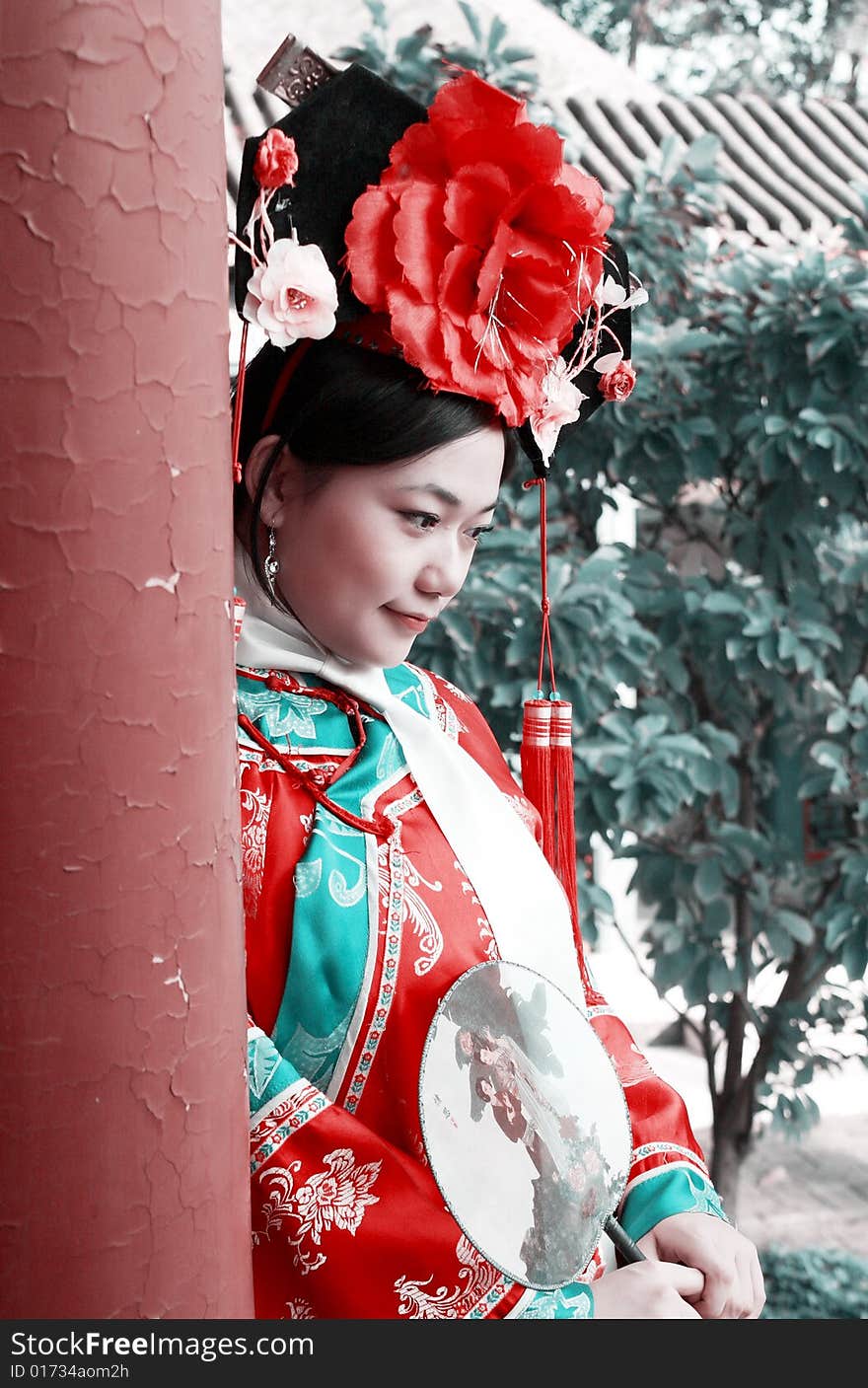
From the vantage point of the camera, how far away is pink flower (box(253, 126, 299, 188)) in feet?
2.83

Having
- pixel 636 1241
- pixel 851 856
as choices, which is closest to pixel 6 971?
pixel 636 1241

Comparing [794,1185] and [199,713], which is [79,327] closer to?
[199,713]

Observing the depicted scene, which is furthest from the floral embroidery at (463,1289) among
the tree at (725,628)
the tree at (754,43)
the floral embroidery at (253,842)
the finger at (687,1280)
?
the tree at (754,43)

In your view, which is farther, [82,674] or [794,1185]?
[794,1185]

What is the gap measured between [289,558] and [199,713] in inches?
17.0

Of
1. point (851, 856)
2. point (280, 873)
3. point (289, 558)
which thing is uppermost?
point (289, 558)

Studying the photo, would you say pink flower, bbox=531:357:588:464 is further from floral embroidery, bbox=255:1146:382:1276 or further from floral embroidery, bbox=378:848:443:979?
floral embroidery, bbox=255:1146:382:1276

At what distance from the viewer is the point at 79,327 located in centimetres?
54

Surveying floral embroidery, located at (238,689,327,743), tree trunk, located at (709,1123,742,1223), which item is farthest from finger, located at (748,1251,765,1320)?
tree trunk, located at (709,1123,742,1223)

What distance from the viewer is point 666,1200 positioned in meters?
1.04

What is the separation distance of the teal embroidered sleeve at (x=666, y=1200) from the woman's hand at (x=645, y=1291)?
0.09 metres

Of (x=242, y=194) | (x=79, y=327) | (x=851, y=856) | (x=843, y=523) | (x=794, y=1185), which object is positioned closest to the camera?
(x=79, y=327)

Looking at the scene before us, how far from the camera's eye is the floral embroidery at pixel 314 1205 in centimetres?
84

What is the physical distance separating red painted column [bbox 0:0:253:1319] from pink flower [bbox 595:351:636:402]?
1.97ft
